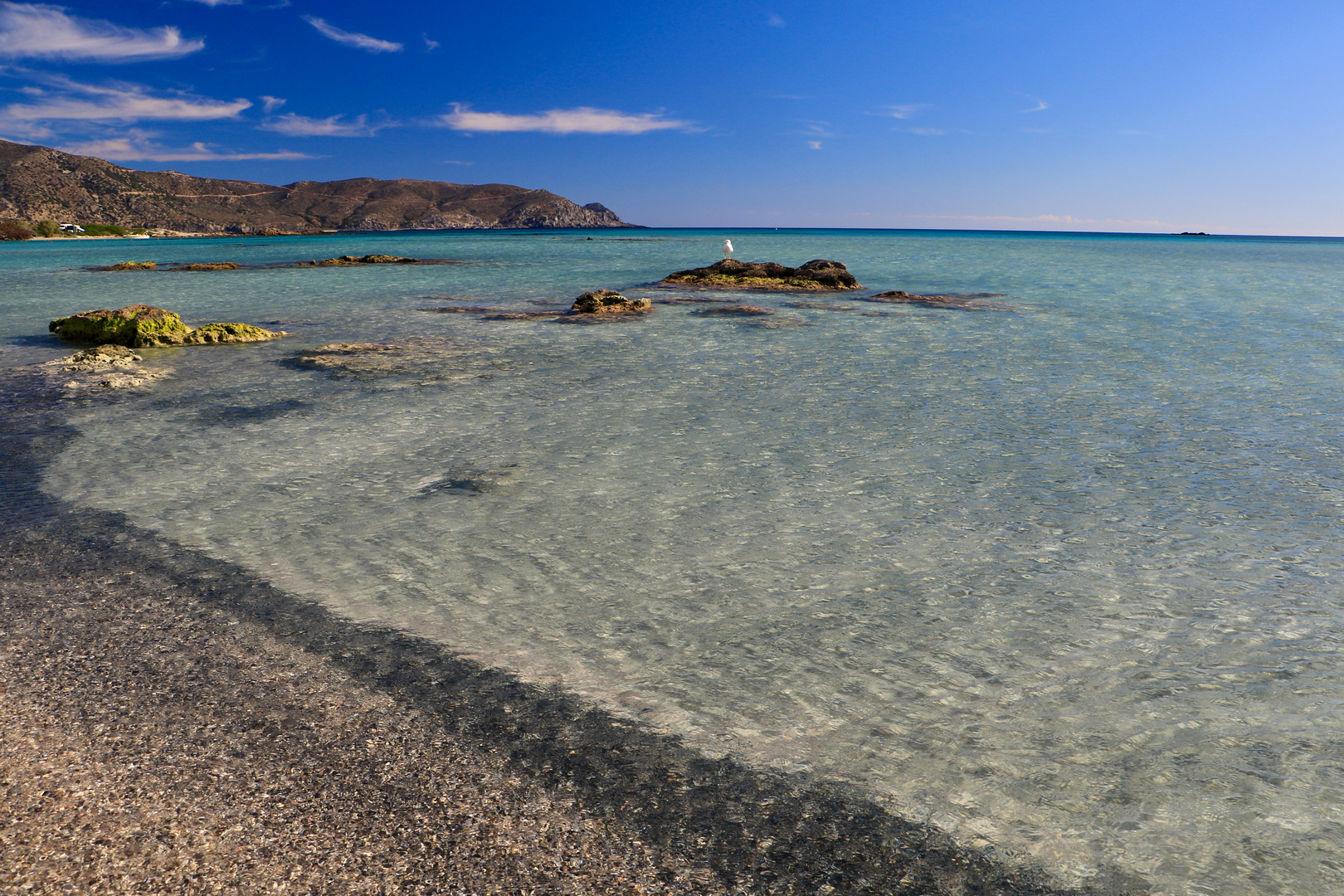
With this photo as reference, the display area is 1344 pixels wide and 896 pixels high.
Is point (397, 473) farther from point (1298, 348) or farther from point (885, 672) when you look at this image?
point (1298, 348)

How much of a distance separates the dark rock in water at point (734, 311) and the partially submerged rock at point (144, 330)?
9151 mm

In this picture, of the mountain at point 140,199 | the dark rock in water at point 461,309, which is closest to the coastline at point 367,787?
the dark rock in water at point 461,309

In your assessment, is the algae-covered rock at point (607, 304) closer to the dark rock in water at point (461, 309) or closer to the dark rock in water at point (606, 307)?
the dark rock in water at point (606, 307)

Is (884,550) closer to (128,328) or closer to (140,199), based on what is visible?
(128,328)

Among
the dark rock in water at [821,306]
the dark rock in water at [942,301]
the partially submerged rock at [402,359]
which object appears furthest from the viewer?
the dark rock in water at [942,301]

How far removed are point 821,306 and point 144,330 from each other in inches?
573

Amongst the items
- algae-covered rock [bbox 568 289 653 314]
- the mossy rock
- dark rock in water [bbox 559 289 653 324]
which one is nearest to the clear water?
dark rock in water [bbox 559 289 653 324]

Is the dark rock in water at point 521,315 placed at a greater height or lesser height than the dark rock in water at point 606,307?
lesser

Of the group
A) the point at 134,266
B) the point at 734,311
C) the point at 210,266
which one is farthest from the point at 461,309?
the point at 134,266

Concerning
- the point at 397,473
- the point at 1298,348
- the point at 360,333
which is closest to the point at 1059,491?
the point at 397,473

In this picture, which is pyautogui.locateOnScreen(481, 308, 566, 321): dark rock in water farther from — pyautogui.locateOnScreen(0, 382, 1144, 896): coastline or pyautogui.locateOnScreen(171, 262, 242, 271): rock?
pyautogui.locateOnScreen(171, 262, 242, 271): rock

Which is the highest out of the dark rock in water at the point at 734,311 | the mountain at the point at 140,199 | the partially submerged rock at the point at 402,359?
the mountain at the point at 140,199

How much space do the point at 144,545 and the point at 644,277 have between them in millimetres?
26833

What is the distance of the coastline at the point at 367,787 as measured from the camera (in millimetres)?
2305
